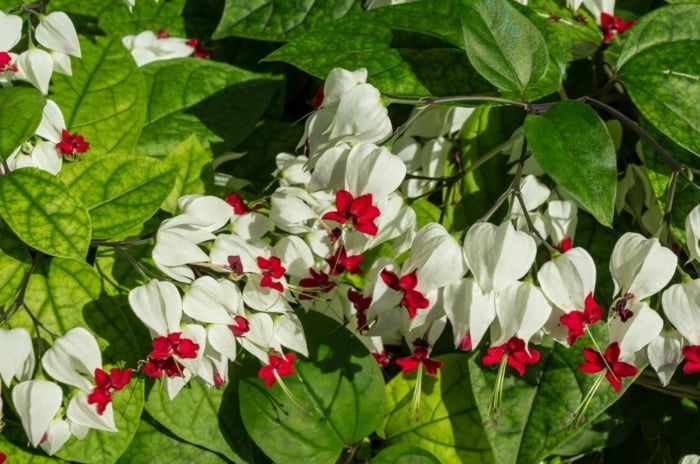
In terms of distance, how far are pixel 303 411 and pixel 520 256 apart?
1.31 feet

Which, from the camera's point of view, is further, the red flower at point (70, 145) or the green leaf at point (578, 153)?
the red flower at point (70, 145)

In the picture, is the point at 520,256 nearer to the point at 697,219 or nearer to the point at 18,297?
the point at 697,219

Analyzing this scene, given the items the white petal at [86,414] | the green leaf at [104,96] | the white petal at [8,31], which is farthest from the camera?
the green leaf at [104,96]

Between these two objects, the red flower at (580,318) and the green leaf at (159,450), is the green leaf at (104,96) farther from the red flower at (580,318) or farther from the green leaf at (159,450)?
the red flower at (580,318)

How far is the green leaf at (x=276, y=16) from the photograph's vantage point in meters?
1.34

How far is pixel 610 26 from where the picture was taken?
4.30 ft

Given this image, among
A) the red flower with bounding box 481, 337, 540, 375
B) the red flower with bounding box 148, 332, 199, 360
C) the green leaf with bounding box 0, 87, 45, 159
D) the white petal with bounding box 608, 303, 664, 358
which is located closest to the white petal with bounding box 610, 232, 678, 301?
the white petal with bounding box 608, 303, 664, 358

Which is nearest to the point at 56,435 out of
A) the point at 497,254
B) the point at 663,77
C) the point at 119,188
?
the point at 119,188

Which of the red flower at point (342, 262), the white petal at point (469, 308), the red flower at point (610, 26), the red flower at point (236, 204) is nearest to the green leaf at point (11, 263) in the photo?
the red flower at point (236, 204)

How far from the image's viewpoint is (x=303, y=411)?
1188mm

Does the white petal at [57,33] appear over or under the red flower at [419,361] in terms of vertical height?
over

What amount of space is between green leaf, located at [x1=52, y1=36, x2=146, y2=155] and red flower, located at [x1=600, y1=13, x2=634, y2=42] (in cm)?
66

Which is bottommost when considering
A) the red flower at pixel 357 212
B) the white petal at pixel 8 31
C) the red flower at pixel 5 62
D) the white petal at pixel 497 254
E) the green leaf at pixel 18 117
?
the white petal at pixel 497 254

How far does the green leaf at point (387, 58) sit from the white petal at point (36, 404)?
465 millimetres
